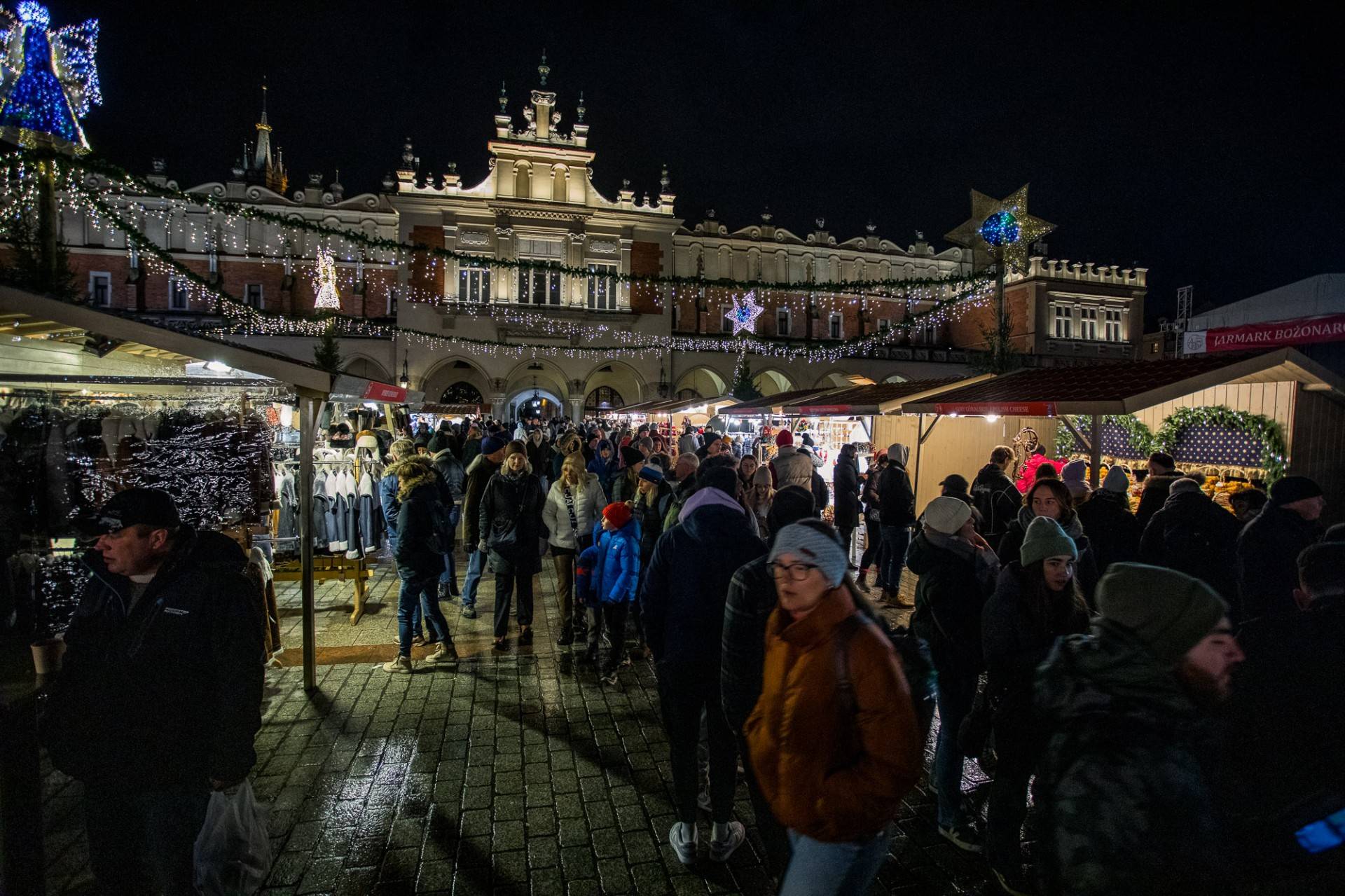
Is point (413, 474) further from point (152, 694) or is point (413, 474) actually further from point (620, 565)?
point (152, 694)

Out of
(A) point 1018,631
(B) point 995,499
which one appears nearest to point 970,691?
(A) point 1018,631

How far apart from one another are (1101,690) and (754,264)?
33.3 m

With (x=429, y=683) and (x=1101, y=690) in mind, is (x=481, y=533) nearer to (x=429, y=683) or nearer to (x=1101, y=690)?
(x=429, y=683)

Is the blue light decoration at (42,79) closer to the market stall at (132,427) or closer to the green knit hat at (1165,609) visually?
the market stall at (132,427)

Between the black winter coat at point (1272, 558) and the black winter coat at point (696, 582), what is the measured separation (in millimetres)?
3026

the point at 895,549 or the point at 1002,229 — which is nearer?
the point at 895,549

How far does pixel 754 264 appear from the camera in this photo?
108ft

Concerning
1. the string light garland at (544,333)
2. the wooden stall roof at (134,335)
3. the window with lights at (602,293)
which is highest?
the window with lights at (602,293)

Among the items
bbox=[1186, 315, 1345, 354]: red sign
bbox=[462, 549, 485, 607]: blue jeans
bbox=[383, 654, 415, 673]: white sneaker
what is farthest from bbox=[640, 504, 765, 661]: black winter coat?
bbox=[1186, 315, 1345, 354]: red sign

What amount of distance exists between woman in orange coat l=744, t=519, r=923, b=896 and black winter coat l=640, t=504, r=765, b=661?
93 cm

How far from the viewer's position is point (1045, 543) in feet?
8.39

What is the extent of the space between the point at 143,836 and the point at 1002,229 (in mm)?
17450

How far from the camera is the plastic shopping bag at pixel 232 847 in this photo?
2262 millimetres

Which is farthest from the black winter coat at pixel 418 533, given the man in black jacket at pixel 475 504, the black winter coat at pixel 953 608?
the black winter coat at pixel 953 608
